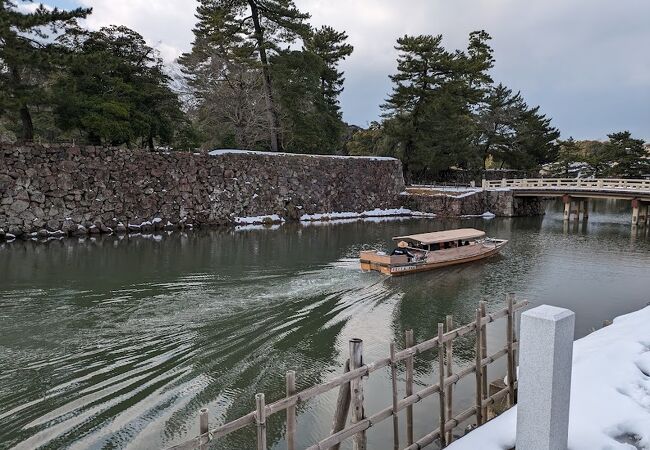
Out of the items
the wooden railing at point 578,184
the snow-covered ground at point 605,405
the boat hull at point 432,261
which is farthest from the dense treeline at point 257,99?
the snow-covered ground at point 605,405

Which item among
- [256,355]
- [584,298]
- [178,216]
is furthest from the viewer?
[178,216]

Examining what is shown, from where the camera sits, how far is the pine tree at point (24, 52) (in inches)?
684

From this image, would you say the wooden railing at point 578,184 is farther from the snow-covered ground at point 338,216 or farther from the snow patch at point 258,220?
the snow patch at point 258,220

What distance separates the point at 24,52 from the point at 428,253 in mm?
17290

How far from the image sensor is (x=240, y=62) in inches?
1127

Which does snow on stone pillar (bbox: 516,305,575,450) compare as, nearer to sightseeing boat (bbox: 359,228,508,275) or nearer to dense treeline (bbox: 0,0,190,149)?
sightseeing boat (bbox: 359,228,508,275)

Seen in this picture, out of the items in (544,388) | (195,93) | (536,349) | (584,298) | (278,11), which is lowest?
(584,298)

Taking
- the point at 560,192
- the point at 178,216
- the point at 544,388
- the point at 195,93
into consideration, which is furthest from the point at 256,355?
the point at 560,192

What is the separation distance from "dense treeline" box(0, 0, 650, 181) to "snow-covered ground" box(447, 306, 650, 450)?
20.0 meters

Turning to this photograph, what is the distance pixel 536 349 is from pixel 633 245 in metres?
21.2

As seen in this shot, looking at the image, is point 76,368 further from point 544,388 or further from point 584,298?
point 584,298

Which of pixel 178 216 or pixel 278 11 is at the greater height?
pixel 278 11

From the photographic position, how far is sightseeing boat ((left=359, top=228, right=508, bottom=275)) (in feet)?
46.6

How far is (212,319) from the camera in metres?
9.52
